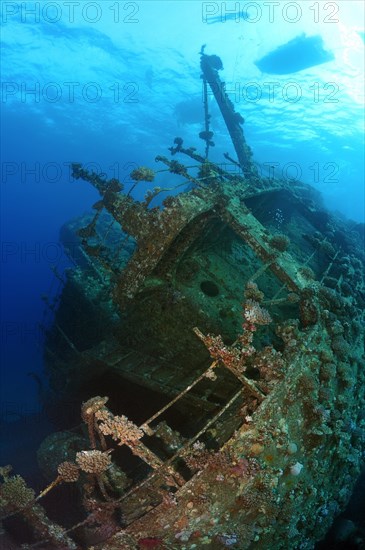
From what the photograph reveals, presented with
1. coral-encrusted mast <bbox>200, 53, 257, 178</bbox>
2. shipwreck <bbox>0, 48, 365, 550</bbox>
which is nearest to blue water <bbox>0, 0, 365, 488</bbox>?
coral-encrusted mast <bbox>200, 53, 257, 178</bbox>

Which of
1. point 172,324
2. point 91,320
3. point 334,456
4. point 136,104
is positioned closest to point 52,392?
point 91,320

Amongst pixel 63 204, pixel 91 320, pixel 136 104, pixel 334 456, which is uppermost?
pixel 63 204

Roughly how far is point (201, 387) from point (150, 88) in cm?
4336

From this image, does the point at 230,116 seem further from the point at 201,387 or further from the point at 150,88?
the point at 150,88

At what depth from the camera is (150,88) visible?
41.1 metres

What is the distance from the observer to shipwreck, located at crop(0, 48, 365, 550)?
3.61 m

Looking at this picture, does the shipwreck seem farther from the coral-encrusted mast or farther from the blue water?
the blue water

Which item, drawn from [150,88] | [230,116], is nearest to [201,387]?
[230,116]

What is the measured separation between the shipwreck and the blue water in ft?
26.9

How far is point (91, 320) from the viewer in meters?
8.66

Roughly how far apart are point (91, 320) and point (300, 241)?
7.29 metres

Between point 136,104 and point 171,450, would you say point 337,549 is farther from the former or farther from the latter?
point 136,104

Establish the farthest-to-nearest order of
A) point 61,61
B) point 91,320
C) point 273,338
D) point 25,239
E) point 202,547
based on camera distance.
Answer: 1. point 25,239
2. point 61,61
3. point 91,320
4. point 273,338
5. point 202,547

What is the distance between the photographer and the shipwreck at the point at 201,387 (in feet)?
11.9
